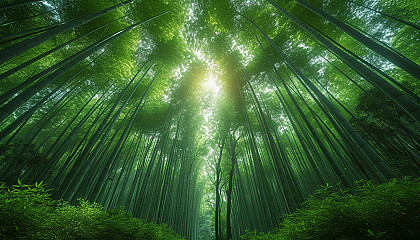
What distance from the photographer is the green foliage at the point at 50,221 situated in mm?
1380

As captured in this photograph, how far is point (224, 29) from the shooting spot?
207 inches

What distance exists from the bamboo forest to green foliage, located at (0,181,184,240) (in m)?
0.01

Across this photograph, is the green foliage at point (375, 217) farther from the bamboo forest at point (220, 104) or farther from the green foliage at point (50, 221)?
the green foliage at point (50, 221)

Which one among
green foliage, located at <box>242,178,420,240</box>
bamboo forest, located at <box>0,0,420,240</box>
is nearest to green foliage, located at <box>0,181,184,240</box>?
bamboo forest, located at <box>0,0,420,240</box>

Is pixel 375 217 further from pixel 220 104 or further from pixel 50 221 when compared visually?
pixel 220 104

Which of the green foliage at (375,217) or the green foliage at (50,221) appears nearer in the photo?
the green foliage at (375,217)

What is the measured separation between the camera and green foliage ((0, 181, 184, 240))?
4.53 ft

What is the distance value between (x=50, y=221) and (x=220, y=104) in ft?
20.0

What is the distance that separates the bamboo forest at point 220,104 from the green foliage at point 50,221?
0.01m

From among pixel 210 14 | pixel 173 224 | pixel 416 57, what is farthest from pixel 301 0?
pixel 173 224

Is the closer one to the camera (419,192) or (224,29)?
(419,192)

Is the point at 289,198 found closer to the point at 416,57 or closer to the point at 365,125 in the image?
the point at 365,125

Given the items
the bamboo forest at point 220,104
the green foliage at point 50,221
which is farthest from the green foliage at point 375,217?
the green foliage at point 50,221

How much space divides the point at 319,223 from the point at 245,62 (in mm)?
5641
